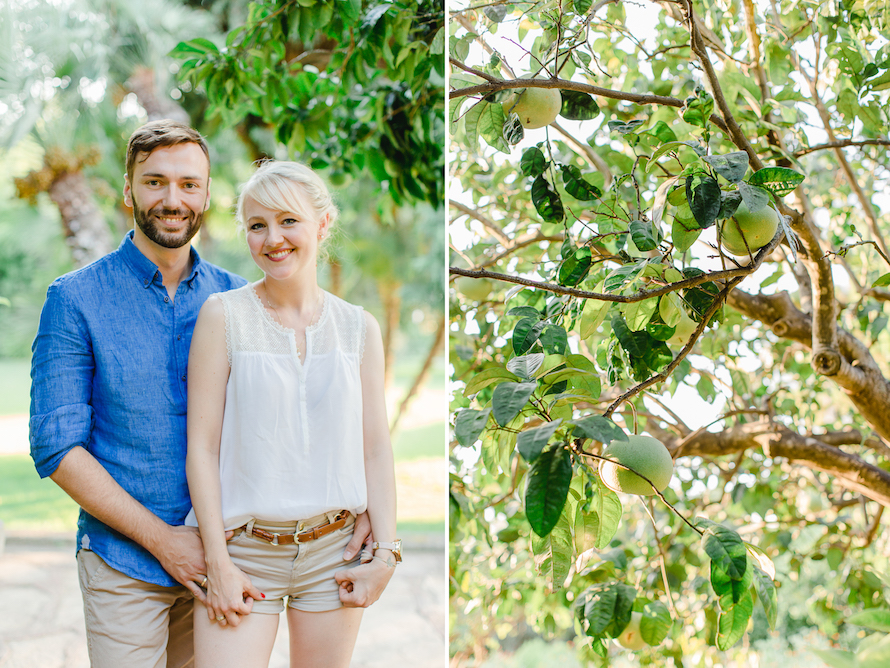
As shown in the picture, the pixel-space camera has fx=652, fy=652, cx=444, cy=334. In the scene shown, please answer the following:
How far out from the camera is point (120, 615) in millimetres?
842

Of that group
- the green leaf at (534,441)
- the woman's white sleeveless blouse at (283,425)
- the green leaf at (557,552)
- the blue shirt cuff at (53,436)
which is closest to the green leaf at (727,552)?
the green leaf at (557,552)

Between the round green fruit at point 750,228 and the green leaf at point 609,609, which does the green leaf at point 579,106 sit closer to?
the round green fruit at point 750,228

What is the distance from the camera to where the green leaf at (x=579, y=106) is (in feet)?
2.56

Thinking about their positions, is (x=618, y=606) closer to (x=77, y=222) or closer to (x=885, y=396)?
(x=885, y=396)

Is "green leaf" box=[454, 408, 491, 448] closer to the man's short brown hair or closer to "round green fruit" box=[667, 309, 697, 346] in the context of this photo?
"round green fruit" box=[667, 309, 697, 346]

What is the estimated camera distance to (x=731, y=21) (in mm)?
1436

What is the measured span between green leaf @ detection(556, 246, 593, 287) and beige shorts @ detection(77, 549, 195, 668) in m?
0.66

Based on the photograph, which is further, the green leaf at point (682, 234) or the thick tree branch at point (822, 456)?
the thick tree branch at point (822, 456)

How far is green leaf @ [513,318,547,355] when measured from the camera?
2.17ft

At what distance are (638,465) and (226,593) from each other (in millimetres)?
533

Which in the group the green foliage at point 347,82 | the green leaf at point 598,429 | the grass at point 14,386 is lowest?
the grass at point 14,386

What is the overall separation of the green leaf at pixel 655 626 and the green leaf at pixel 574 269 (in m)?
0.47

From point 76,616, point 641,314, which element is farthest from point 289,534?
point 76,616

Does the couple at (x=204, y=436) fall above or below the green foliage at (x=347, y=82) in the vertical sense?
below
